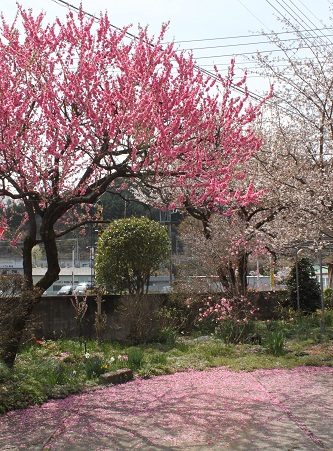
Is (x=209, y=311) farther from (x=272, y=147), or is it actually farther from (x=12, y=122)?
(x=12, y=122)

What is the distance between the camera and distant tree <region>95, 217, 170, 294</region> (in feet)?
45.4

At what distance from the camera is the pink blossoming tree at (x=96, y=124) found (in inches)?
301

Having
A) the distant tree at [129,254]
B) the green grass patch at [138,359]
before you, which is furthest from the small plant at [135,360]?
the distant tree at [129,254]

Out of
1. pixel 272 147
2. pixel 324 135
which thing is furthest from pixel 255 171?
pixel 324 135

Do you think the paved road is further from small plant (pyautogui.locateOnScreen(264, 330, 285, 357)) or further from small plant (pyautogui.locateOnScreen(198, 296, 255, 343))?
small plant (pyautogui.locateOnScreen(198, 296, 255, 343))

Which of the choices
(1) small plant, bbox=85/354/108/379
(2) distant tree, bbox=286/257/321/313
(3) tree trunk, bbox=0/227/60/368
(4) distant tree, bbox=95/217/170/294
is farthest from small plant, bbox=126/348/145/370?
(2) distant tree, bbox=286/257/321/313

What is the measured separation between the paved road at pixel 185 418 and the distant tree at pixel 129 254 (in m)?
5.49

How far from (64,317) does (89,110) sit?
6.45m

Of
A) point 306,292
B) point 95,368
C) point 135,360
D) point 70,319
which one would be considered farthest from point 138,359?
point 306,292

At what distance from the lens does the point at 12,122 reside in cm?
750

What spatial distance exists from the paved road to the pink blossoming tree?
1.80 metres

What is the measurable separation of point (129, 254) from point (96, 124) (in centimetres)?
626

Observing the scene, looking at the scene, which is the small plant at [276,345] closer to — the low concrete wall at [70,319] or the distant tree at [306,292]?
the low concrete wall at [70,319]

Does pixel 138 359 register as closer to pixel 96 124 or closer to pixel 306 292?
pixel 96 124
